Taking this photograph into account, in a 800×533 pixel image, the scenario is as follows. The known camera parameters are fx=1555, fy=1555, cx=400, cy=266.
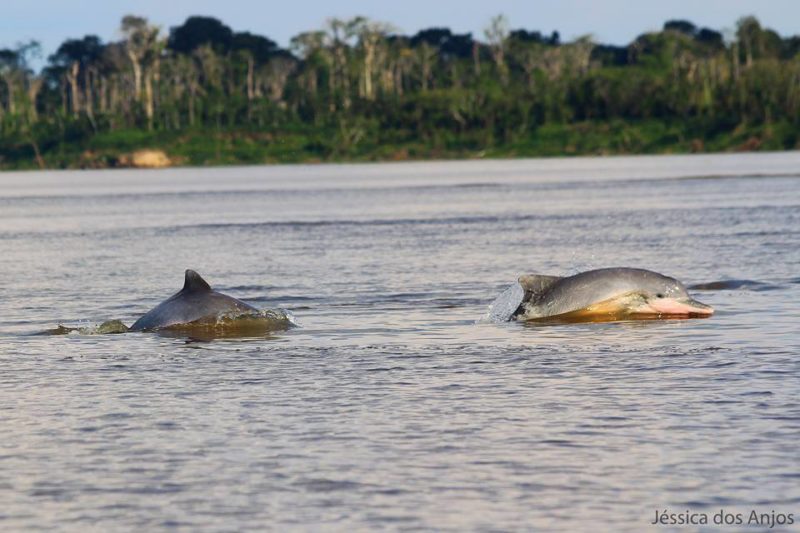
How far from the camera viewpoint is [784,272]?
33.4 m

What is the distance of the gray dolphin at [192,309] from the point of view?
25359mm

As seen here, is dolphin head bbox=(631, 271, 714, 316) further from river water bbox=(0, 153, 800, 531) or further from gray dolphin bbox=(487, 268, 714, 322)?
river water bbox=(0, 153, 800, 531)

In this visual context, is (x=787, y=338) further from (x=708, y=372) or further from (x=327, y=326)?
(x=327, y=326)

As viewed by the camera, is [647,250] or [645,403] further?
[647,250]

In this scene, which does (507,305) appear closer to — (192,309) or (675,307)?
(675,307)

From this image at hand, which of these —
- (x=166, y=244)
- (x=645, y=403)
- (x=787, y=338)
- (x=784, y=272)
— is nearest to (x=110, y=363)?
(x=645, y=403)

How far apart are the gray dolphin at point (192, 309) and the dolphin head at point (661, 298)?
6.31m

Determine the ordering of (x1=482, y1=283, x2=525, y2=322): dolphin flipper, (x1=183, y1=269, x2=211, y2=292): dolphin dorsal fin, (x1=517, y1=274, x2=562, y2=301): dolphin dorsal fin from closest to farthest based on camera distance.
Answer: (x1=517, y1=274, x2=562, y2=301): dolphin dorsal fin
(x1=482, y1=283, x2=525, y2=322): dolphin flipper
(x1=183, y1=269, x2=211, y2=292): dolphin dorsal fin

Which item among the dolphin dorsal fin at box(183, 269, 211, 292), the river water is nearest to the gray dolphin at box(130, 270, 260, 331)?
the dolphin dorsal fin at box(183, 269, 211, 292)

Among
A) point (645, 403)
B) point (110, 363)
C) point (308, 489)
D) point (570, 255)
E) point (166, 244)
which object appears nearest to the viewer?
point (308, 489)

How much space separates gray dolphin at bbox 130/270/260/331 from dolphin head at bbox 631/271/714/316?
20.7ft

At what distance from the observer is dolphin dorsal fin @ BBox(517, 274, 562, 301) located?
25.2 meters

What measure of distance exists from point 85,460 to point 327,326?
10990mm

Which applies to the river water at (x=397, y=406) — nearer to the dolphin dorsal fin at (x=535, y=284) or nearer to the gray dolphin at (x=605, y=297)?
the gray dolphin at (x=605, y=297)
